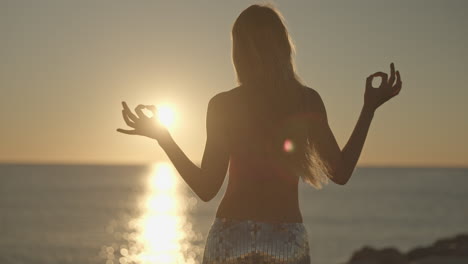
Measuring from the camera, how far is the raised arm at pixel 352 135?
3846 mm

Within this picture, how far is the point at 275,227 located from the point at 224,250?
0.90 ft

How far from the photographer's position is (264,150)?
3.70m

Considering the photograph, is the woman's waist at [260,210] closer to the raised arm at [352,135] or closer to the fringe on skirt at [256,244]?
the fringe on skirt at [256,244]

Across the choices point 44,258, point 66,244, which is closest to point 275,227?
point 44,258

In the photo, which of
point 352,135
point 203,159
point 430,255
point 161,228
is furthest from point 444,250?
point 161,228

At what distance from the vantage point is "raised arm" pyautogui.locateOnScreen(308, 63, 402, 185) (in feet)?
12.6

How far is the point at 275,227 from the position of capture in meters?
3.57

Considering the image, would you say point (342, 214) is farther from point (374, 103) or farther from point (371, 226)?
point (374, 103)

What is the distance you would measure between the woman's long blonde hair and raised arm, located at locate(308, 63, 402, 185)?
0.05 metres

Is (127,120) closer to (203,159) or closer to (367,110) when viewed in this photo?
(203,159)

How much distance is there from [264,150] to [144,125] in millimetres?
712

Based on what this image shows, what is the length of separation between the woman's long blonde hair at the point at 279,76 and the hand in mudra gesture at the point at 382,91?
0.40 meters

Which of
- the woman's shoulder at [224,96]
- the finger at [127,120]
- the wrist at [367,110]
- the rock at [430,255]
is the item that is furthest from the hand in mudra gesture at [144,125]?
the rock at [430,255]

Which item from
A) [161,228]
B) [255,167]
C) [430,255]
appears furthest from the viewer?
[161,228]
